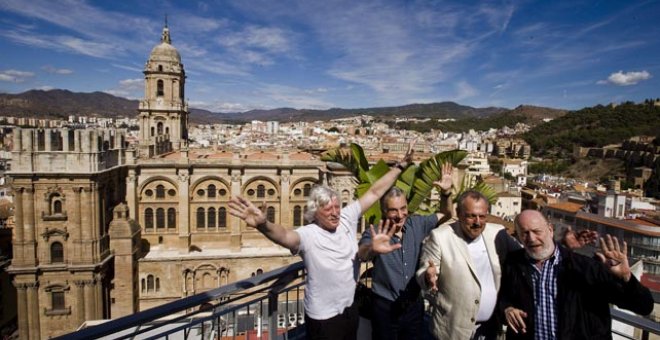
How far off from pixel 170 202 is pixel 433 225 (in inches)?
867

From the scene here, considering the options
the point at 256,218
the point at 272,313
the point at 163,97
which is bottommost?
the point at 272,313

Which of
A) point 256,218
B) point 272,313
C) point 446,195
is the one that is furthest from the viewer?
point 446,195

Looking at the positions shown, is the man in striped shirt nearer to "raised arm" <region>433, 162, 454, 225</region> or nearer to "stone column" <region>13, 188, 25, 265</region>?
"raised arm" <region>433, 162, 454, 225</region>

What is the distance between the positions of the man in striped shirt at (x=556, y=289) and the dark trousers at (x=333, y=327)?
1.11 metres

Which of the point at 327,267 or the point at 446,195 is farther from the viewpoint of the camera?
the point at 446,195

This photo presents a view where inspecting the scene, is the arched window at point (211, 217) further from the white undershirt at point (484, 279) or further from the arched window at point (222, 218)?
the white undershirt at point (484, 279)

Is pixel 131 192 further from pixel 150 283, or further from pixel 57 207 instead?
pixel 150 283

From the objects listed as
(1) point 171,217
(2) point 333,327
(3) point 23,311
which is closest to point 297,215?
(1) point 171,217

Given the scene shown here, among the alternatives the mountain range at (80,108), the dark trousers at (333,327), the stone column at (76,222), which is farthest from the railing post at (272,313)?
the mountain range at (80,108)

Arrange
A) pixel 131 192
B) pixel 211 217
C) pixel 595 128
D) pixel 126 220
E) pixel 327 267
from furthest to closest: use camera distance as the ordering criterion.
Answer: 1. pixel 595 128
2. pixel 211 217
3. pixel 131 192
4. pixel 126 220
5. pixel 327 267

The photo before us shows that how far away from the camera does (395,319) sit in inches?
128

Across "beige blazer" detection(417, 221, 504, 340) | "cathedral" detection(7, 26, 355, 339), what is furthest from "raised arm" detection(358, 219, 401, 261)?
"cathedral" detection(7, 26, 355, 339)

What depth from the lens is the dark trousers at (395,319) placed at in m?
3.25

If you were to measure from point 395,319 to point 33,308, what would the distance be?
789 inches
